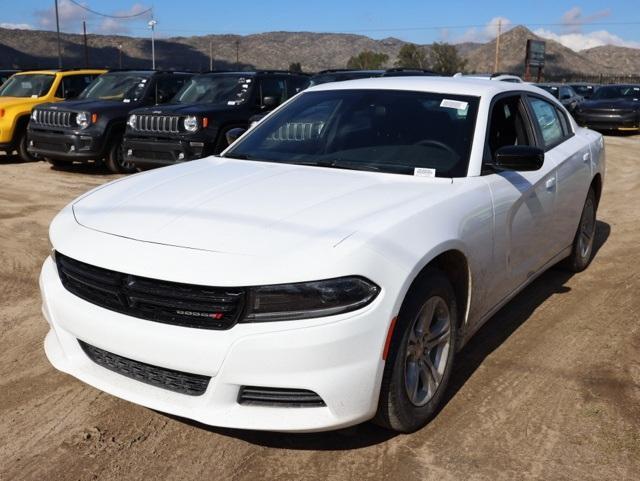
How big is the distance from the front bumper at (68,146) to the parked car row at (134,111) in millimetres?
16

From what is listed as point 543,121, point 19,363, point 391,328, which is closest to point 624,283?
point 543,121

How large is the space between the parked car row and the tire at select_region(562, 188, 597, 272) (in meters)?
4.07

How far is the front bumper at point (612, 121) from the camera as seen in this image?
64.9 feet

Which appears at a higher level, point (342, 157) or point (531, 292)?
point (342, 157)

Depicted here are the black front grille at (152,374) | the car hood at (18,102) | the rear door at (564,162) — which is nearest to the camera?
the black front grille at (152,374)

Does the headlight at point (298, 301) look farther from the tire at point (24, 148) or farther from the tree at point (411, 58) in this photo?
the tree at point (411, 58)

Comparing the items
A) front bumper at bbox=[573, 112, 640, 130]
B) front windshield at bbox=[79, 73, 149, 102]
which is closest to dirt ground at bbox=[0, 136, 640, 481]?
front windshield at bbox=[79, 73, 149, 102]

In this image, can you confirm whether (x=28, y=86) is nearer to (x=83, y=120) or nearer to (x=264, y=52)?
(x=83, y=120)

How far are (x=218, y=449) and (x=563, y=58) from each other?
423 ft

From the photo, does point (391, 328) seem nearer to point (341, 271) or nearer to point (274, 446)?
point (341, 271)

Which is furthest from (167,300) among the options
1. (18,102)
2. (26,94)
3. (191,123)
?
(26,94)

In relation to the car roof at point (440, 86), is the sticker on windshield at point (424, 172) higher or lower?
lower

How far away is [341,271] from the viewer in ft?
8.81

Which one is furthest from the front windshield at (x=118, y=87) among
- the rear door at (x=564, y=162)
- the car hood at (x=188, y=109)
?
the rear door at (x=564, y=162)
